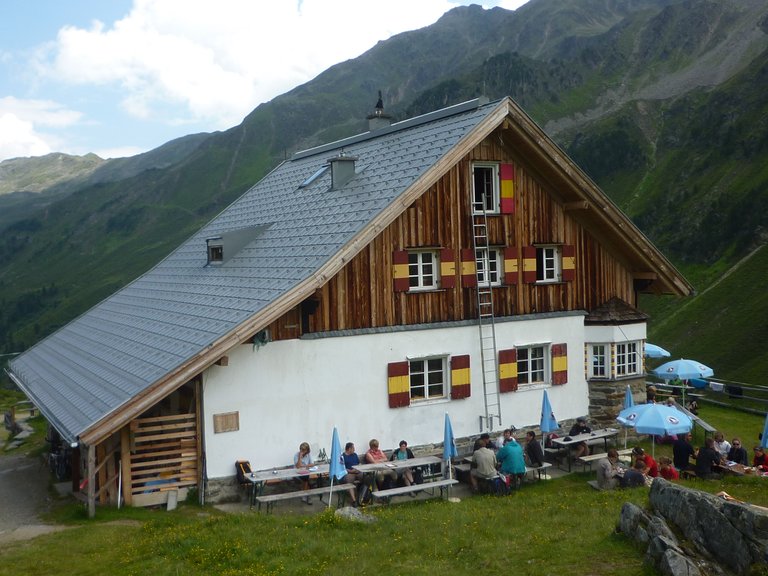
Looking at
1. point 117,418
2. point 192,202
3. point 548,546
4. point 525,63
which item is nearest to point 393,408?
point 117,418

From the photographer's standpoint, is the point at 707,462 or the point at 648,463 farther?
the point at 707,462

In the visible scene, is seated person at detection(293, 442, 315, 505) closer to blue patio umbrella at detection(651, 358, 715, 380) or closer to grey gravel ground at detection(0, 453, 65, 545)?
grey gravel ground at detection(0, 453, 65, 545)

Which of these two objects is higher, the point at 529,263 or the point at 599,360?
the point at 529,263

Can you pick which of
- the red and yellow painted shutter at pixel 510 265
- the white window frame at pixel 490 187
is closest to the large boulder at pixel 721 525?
the red and yellow painted shutter at pixel 510 265

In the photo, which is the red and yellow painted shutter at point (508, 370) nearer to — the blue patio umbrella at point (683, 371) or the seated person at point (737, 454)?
the seated person at point (737, 454)

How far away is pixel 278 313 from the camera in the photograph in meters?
16.3

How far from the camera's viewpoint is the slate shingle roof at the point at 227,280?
1670cm

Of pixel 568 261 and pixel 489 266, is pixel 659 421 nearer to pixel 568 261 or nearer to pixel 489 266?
A: pixel 489 266

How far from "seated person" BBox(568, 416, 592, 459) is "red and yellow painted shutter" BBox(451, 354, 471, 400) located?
312 cm

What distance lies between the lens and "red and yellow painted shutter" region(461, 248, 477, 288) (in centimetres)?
2028

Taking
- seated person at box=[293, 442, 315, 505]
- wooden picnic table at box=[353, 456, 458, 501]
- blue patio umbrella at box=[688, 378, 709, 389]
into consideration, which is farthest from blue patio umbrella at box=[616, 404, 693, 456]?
blue patio umbrella at box=[688, 378, 709, 389]

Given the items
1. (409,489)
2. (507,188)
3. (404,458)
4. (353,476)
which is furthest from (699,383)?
(353,476)

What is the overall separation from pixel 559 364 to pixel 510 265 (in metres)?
3.28

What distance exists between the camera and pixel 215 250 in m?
22.9
